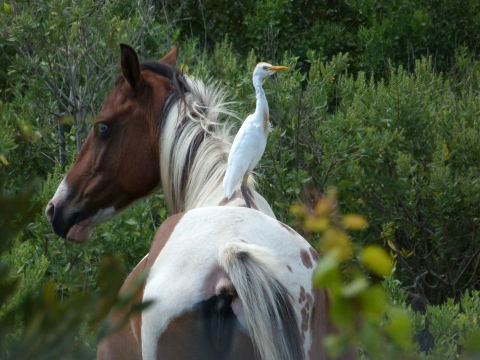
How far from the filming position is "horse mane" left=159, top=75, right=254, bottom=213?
2.98 m

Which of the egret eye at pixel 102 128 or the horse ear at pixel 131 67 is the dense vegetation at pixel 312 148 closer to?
the egret eye at pixel 102 128

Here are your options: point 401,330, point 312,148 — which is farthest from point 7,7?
point 401,330

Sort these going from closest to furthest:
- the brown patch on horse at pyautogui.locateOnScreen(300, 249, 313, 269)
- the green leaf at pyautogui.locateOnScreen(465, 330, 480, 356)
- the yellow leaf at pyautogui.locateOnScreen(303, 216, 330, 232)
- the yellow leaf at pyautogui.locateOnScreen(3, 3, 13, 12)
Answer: the green leaf at pyautogui.locateOnScreen(465, 330, 480, 356), the yellow leaf at pyautogui.locateOnScreen(303, 216, 330, 232), the brown patch on horse at pyautogui.locateOnScreen(300, 249, 313, 269), the yellow leaf at pyautogui.locateOnScreen(3, 3, 13, 12)

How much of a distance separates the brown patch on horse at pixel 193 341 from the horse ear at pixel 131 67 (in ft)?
4.65

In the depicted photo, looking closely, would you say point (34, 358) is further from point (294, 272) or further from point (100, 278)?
point (294, 272)

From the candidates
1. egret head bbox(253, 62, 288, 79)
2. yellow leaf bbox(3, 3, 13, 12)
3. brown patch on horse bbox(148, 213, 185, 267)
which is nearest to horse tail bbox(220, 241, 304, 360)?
brown patch on horse bbox(148, 213, 185, 267)

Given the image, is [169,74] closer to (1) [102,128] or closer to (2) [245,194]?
(1) [102,128]

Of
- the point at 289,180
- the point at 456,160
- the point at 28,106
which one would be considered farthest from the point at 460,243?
the point at 28,106

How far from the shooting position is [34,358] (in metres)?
0.86

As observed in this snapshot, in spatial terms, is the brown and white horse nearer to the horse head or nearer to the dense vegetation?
the horse head

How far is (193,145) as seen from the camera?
3.05 meters

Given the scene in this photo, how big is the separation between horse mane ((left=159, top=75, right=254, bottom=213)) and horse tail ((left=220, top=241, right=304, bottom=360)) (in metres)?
0.87

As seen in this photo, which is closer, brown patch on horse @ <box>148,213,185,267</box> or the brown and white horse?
the brown and white horse

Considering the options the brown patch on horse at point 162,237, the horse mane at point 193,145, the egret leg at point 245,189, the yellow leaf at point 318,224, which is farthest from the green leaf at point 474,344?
the horse mane at point 193,145
